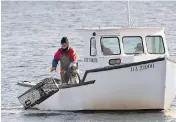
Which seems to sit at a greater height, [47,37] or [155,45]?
[155,45]

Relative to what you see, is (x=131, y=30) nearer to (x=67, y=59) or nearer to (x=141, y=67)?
(x=141, y=67)

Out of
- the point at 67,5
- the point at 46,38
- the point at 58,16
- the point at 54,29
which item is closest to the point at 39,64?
the point at 46,38

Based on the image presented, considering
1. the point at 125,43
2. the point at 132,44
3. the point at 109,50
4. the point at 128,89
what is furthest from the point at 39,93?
the point at 132,44

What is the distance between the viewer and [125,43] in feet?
69.0

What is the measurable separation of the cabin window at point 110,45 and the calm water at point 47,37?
5.35ft

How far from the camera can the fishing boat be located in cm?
1995

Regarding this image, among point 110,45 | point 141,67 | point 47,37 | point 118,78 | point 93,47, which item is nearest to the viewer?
point 141,67

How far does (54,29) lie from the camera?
168 feet

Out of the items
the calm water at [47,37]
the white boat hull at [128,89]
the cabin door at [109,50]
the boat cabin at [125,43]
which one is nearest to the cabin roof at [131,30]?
the boat cabin at [125,43]

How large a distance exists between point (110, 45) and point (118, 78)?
1323 millimetres

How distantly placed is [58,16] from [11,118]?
44.7 meters

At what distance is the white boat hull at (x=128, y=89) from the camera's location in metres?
19.9

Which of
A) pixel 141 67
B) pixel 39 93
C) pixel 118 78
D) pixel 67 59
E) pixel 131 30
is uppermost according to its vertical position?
pixel 131 30

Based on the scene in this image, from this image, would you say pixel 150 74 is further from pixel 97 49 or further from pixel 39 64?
pixel 39 64
